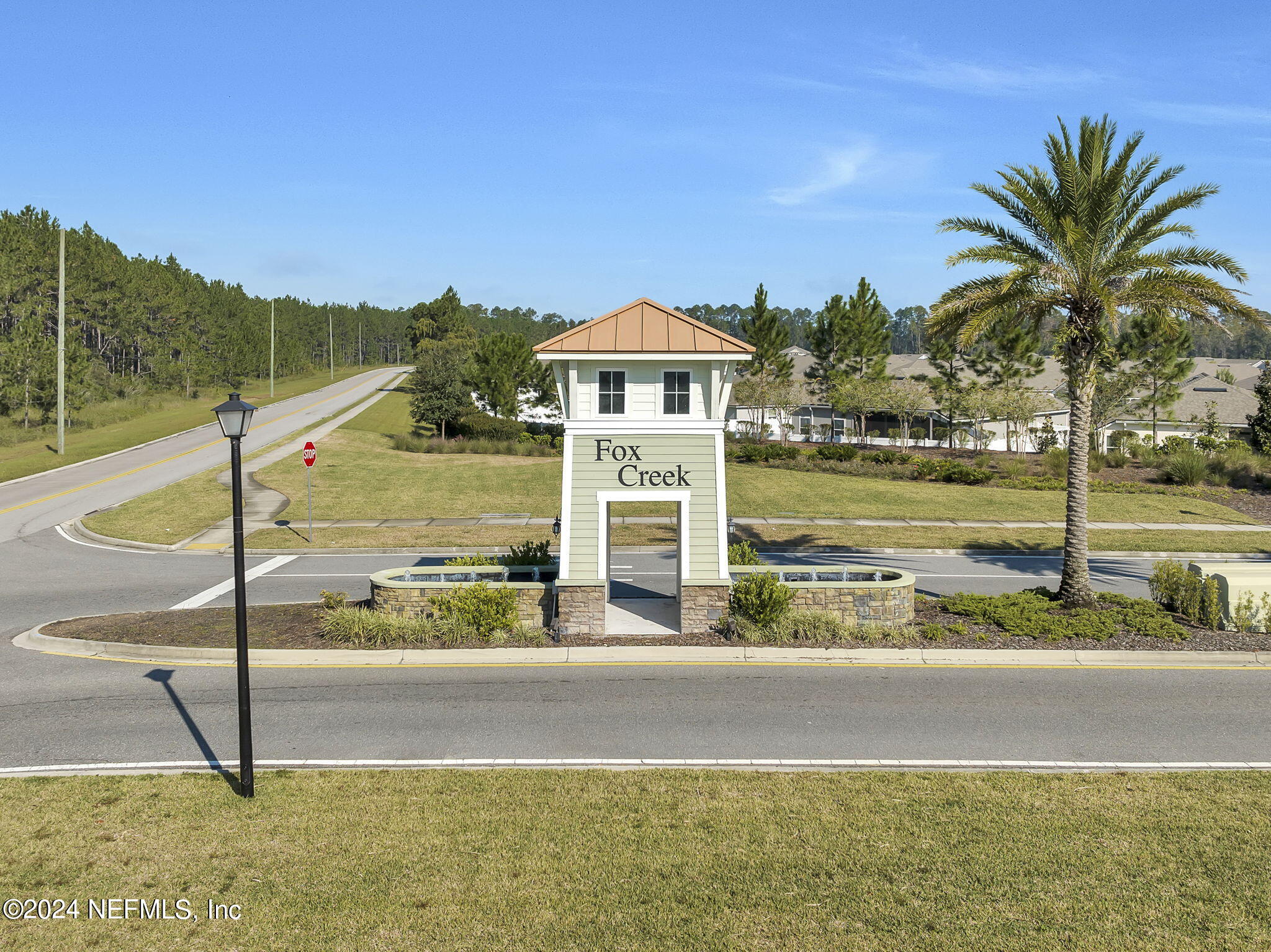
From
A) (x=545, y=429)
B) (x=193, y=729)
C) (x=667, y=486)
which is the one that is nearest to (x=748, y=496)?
(x=667, y=486)

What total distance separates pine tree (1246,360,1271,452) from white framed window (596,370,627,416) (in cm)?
3815

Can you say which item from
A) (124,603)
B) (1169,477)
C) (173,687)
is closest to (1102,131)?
(173,687)

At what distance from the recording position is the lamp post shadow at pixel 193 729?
1038 cm

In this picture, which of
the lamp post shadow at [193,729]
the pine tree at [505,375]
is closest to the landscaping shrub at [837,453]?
the pine tree at [505,375]

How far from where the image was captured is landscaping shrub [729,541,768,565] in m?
19.2

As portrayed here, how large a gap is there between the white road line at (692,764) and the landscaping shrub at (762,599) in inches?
206

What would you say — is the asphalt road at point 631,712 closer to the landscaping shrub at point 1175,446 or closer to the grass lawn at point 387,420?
the landscaping shrub at point 1175,446

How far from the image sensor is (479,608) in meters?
16.3

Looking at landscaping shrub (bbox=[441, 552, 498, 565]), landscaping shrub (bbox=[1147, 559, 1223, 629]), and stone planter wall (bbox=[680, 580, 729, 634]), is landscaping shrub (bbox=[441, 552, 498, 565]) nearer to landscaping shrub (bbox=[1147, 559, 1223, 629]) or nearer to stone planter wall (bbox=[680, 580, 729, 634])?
stone planter wall (bbox=[680, 580, 729, 634])

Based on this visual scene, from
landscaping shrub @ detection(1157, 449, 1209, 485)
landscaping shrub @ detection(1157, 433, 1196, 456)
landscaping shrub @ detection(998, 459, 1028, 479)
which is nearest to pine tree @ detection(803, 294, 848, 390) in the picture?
landscaping shrub @ detection(998, 459, 1028, 479)

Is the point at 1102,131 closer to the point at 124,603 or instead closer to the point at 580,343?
the point at 580,343

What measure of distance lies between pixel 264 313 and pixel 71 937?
12363 cm

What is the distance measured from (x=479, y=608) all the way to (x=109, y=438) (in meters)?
45.0

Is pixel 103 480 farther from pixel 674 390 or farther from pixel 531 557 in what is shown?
pixel 674 390
